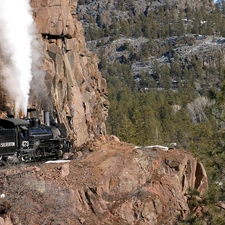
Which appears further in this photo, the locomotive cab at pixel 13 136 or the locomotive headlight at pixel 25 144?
the locomotive headlight at pixel 25 144

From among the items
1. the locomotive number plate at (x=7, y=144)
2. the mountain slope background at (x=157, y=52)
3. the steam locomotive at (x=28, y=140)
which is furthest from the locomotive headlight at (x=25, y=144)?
the mountain slope background at (x=157, y=52)

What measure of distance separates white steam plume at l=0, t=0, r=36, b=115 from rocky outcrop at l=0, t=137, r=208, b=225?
7.50 metres

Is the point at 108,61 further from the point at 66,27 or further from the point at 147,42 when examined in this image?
the point at 66,27

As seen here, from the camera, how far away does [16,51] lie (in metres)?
28.5

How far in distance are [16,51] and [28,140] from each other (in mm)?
10674

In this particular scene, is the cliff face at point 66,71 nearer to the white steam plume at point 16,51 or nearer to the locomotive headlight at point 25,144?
the white steam plume at point 16,51

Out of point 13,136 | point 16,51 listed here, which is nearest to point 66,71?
point 16,51

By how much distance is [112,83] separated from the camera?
11825 cm

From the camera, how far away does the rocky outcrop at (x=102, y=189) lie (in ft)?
50.6

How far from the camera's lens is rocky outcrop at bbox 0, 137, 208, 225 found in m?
15.4

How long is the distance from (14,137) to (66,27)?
19.4m

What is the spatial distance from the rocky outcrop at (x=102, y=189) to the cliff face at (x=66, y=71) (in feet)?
39.3

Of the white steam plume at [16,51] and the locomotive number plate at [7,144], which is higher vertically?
the white steam plume at [16,51]

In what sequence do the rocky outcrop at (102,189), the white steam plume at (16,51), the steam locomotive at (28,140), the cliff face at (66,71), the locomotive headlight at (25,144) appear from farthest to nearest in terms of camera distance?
the cliff face at (66,71) < the white steam plume at (16,51) < the locomotive headlight at (25,144) < the steam locomotive at (28,140) < the rocky outcrop at (102,189)
